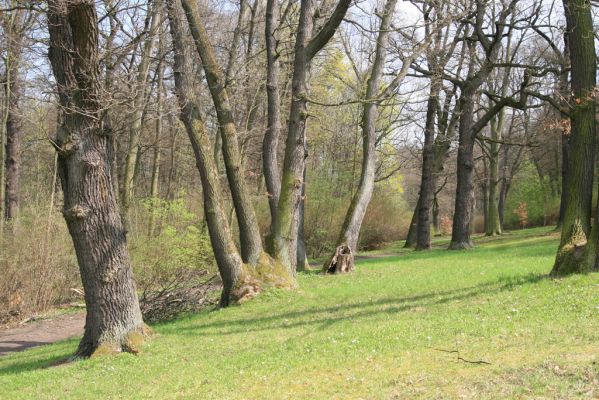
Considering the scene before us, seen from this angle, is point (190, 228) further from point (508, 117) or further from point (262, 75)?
point (508, 117)

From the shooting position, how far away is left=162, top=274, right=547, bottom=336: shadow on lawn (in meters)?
9.73

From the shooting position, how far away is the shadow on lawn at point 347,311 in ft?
31.9

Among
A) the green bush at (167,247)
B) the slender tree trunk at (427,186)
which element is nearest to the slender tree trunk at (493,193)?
the slender tree trunk at (427,186)

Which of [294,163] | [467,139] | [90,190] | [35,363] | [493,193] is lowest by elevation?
[35,363]

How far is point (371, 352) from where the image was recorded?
700 centimetres

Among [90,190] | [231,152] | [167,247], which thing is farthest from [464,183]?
[90,190]

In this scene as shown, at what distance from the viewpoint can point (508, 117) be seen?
147 ft

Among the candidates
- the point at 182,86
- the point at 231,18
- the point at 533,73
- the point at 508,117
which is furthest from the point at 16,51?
the point at 508,117

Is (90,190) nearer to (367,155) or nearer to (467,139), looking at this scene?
(367,155)

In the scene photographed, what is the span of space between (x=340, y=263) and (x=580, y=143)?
27.0ft

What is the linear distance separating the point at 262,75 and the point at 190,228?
20.5ft

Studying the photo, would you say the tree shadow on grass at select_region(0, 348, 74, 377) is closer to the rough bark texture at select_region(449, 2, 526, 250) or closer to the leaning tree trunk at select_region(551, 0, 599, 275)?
the leaning tree trunk at select_region(551, 0, 599, 275)

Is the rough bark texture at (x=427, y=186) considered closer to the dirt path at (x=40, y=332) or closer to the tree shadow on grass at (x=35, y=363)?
the dirt path at (x=40, y=332)

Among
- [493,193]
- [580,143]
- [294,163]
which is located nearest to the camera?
[580,143]
